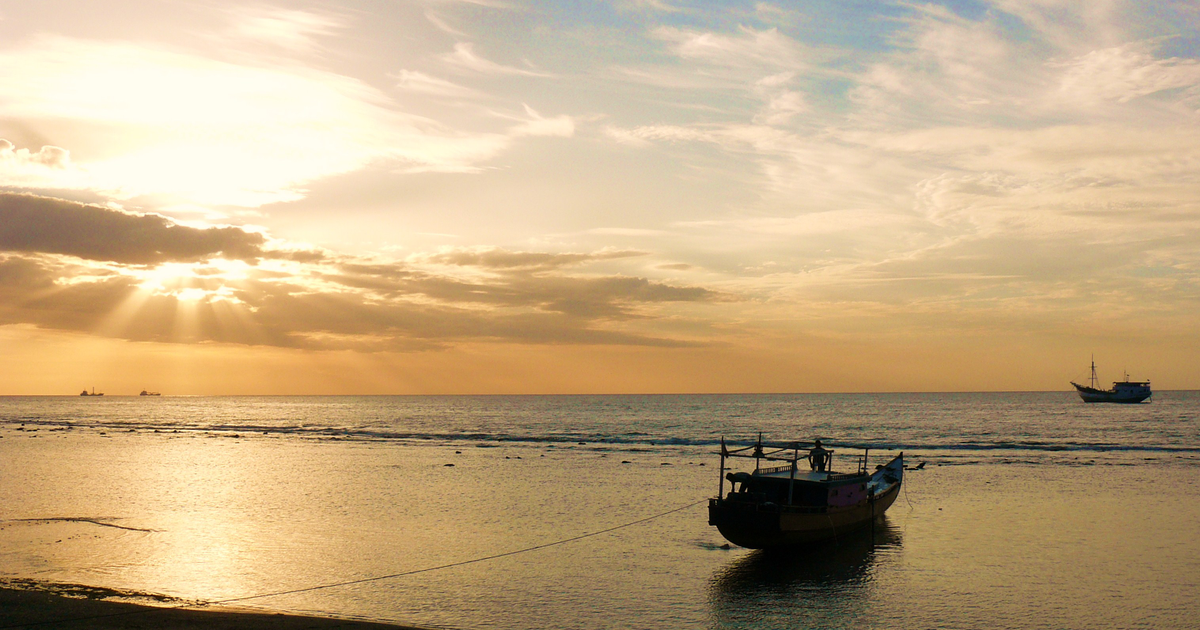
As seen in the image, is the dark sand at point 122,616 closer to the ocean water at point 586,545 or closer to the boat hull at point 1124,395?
the ocean water at point 586,545

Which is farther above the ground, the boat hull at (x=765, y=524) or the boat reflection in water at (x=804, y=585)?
the boat hull at (x=765, y=524)

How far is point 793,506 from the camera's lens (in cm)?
2841

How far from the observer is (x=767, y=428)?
120250mm

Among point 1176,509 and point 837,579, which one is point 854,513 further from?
point 1176,509

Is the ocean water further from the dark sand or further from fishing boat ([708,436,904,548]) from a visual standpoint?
the dark sand

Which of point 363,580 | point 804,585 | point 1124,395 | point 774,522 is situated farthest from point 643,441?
point 1124,395

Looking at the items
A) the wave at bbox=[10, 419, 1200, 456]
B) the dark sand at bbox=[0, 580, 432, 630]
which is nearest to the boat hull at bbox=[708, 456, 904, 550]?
the dark sand at bbox=[0, 580, 432, 630]

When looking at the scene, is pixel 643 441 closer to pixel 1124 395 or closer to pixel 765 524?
pixel 765 524

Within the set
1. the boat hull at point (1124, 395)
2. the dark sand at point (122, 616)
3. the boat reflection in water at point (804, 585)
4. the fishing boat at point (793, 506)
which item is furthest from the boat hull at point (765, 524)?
the boat hull at point (1124, 395)

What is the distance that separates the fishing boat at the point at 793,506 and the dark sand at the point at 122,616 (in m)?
13.1

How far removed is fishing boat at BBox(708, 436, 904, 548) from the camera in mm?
27219

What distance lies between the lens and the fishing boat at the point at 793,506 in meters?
27.2

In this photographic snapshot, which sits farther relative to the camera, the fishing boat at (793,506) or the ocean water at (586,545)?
the fishing boat at (793,506)

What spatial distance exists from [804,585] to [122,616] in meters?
17.8
